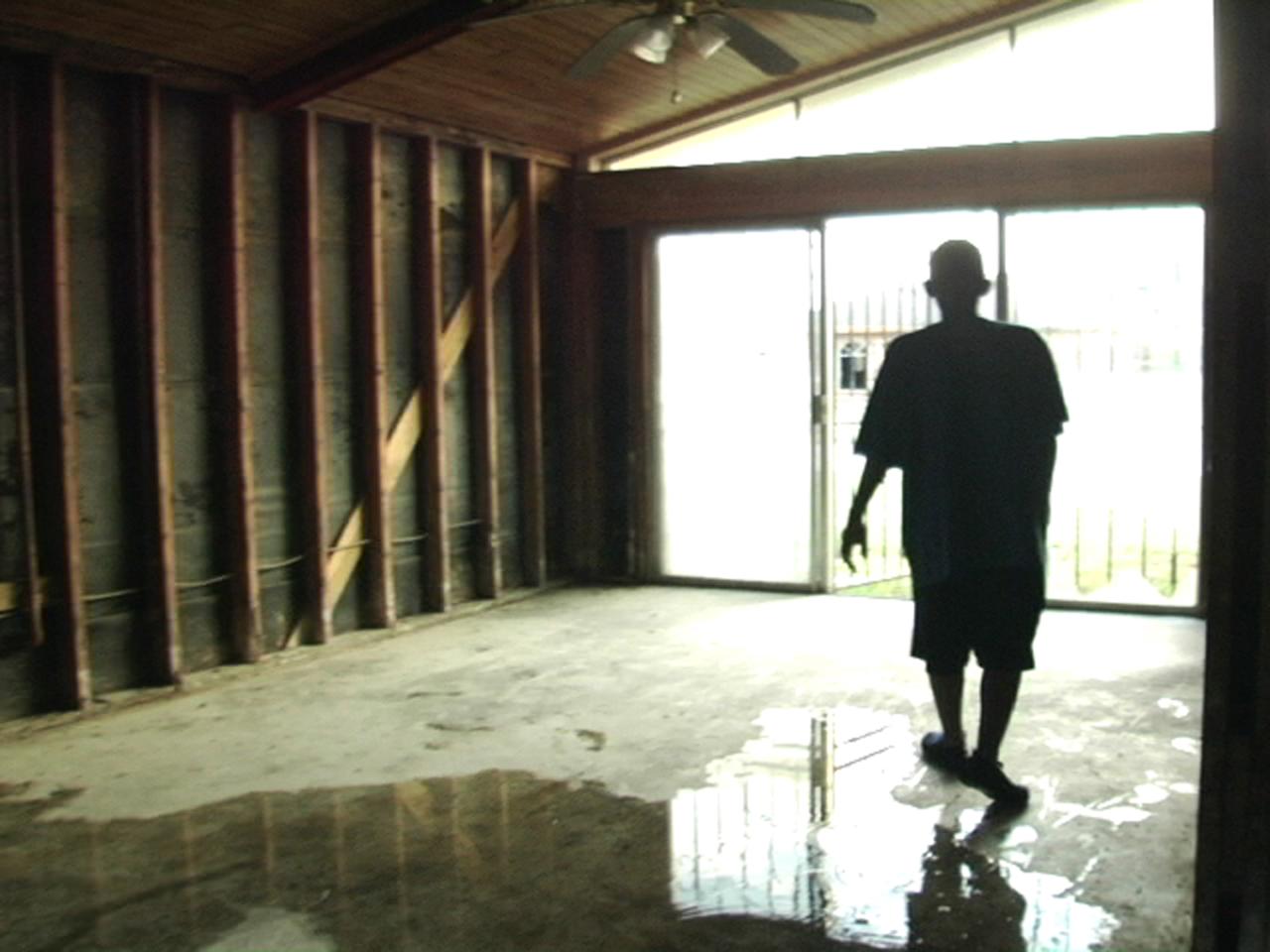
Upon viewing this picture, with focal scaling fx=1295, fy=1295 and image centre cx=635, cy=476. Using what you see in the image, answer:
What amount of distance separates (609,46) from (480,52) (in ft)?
3.51

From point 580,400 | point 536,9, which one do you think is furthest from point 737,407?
point 536,9

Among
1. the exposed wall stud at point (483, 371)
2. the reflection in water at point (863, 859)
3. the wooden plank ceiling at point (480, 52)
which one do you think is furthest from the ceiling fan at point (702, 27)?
the reflection in water at point (863, 859)

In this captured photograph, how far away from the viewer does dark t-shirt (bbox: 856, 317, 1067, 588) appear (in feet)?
11.9

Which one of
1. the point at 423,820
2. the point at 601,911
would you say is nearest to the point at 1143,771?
the point at 601,911

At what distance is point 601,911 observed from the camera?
312 cm

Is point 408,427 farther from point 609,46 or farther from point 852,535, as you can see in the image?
point 852,535

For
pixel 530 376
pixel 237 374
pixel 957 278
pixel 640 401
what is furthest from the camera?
pixel 640 401

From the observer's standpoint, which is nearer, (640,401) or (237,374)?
(237,374)

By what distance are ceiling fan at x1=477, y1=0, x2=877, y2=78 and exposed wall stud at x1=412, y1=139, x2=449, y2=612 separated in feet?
5.61

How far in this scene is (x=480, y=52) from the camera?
5.93 m

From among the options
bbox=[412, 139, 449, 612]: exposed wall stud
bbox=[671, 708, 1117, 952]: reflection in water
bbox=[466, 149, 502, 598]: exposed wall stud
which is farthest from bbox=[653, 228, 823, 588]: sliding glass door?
bbox=[671, 708, 1117, 952]: reflection in water

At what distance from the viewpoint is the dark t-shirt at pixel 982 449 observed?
3.64 m

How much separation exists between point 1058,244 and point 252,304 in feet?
13.5

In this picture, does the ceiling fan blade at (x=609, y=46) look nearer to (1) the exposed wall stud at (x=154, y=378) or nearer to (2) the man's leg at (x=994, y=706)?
(1) the exposed wall stud at (x=154, y=378)
